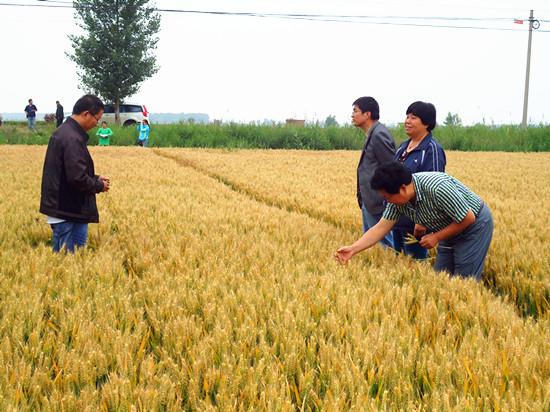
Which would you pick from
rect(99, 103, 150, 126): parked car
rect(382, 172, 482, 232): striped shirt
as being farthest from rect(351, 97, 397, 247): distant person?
rect(99, 103, 150, 126): parked car

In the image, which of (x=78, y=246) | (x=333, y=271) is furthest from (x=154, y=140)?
(x=333, y=271)

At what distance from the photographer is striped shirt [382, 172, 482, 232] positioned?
11.6 ft

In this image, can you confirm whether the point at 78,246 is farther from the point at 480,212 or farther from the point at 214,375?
the point at 480,212

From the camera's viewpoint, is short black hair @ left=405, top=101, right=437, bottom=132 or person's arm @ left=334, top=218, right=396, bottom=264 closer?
person's arm @ left=334, top=218, right=396, bottom=264

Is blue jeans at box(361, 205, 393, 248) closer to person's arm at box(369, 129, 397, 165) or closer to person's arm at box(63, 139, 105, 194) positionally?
person's arm at box(369, 129, 397, 165)

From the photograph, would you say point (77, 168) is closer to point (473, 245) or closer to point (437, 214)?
point (437, 214)

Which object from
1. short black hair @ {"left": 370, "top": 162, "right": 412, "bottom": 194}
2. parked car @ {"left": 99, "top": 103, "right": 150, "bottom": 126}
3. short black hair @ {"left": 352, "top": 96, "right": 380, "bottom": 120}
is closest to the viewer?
short black hair @ {"left": 370, "top": 162, "right": 412, "bottom": 194}

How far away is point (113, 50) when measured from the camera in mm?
39406

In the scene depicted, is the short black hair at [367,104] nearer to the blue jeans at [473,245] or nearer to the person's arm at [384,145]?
the person's arm at [384,145]

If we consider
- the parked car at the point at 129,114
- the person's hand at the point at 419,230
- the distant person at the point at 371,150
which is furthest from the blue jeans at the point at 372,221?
the parked car at the point at 129,114

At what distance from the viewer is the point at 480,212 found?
12.9 ft

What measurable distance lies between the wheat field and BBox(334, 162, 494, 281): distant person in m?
0.33

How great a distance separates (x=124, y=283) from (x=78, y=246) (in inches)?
55.7

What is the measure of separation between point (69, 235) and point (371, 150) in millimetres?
3506
